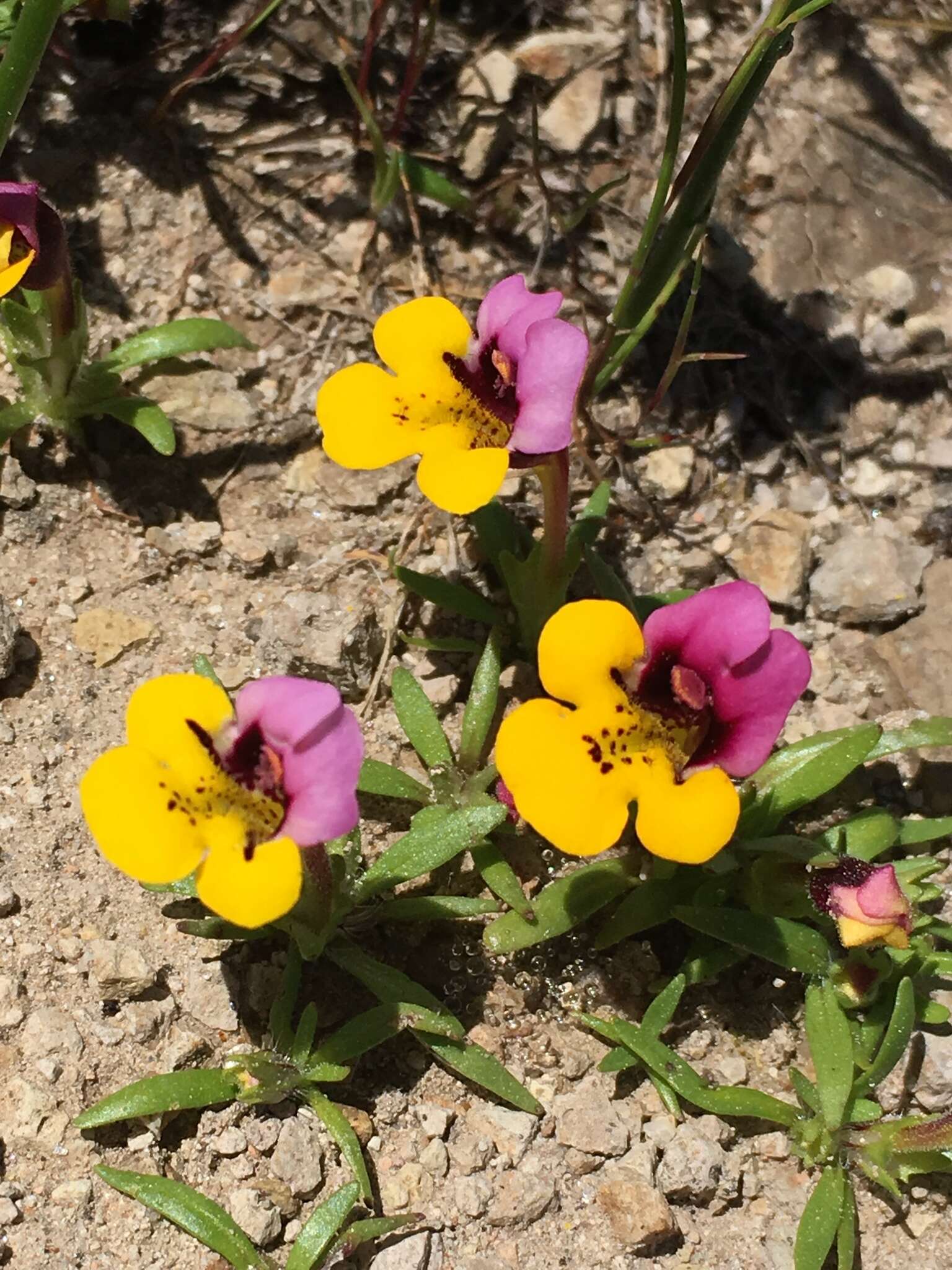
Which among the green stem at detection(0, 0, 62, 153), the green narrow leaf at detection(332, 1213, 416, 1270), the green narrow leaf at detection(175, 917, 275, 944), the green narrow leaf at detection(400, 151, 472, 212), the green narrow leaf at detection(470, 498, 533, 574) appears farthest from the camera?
the green narrow leaf at detection(400, 151, 472, 212)

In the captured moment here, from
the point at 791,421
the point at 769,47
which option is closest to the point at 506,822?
the point at 791,421

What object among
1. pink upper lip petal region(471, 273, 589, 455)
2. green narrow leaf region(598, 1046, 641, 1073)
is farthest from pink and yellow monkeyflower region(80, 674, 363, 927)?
green narrow leaf region(598, 1046, 641, 1073)

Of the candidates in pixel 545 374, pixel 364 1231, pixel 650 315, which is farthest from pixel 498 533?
pixel 364 1231

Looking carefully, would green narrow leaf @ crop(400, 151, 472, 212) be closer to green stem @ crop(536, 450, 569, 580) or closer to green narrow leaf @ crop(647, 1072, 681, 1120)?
green stem @ crop(536, 450, 569, 580)

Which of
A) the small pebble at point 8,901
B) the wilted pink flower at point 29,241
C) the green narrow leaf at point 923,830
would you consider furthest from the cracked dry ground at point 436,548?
the wilted pink flower at point 29,241

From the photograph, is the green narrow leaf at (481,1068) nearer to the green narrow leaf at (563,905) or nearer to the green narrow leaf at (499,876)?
the green narrow leaf at (563,905)

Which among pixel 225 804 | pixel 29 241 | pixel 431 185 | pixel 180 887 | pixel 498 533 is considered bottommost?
pixel 180 887

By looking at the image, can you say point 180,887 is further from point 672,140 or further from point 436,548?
point 672,140
